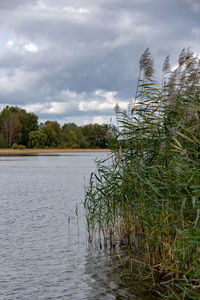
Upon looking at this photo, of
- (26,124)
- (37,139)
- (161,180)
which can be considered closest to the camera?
(161,180)

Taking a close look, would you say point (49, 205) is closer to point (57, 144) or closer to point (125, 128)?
point (125, 128)

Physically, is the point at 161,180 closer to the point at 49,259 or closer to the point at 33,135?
the point at 49,259

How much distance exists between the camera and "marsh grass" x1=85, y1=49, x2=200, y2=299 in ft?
19.4

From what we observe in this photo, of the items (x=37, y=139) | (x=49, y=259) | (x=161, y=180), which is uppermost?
(x=37, y=139)

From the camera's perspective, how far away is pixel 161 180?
22.0ft

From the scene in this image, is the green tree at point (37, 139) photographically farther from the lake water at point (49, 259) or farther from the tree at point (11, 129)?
the lake water at point (49, 259)

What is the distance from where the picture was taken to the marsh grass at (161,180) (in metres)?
5.90

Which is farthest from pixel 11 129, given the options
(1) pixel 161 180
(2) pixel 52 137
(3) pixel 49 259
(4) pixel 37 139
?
(1) pixel 161 180

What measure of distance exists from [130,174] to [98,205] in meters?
1.30

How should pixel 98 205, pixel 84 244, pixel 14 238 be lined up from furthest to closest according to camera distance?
pixel 14 238
pixel 84 244
pixel 98 205

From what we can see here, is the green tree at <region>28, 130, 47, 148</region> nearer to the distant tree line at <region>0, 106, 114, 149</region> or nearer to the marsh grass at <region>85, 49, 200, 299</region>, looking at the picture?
the distant tree line at <region>0, 106, 114, 149</region>

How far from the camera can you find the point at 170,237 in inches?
241

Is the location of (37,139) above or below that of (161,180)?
above

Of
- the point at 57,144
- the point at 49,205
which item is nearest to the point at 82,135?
the point at 57,144
